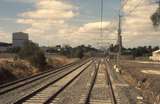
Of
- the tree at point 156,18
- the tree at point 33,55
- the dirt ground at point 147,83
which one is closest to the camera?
the dirt ground at point 147,83

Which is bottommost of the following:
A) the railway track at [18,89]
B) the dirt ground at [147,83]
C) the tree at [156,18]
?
the dirt ground at [147,83]

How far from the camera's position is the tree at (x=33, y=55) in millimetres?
64912

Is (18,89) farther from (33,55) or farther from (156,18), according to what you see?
(33,55)

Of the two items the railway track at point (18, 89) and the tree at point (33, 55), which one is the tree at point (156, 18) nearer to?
the railway track at point (18, 89)

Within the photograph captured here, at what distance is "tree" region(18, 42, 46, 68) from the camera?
213 feet

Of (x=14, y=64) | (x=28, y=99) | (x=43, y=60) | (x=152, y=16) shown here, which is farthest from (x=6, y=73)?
(x=43, y=60)

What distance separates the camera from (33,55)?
66.4 meters

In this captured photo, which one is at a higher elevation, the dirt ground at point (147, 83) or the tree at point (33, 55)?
the tree at point (33, 55)

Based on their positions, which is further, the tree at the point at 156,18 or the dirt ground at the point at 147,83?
the tree at the point at 156,18

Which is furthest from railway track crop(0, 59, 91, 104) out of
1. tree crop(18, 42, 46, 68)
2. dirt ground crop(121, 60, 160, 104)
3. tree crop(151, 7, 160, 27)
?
tree crop(18, 42, 46, 68)

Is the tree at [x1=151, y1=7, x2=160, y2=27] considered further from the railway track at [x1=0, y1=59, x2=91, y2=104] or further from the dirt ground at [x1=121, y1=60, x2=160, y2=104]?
the railway track at [x1=0, y1=59, x2=91, y2=104]

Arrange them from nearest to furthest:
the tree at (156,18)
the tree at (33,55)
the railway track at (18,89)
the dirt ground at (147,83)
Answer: the railway track at (18,89) → the dirt ground at (147,83) → the tree at (156,18) → the tree at (33,55)

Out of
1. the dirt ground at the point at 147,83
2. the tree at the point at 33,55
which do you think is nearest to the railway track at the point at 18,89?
the dirt ground at the point at 147,83

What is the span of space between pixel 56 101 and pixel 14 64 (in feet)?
106
